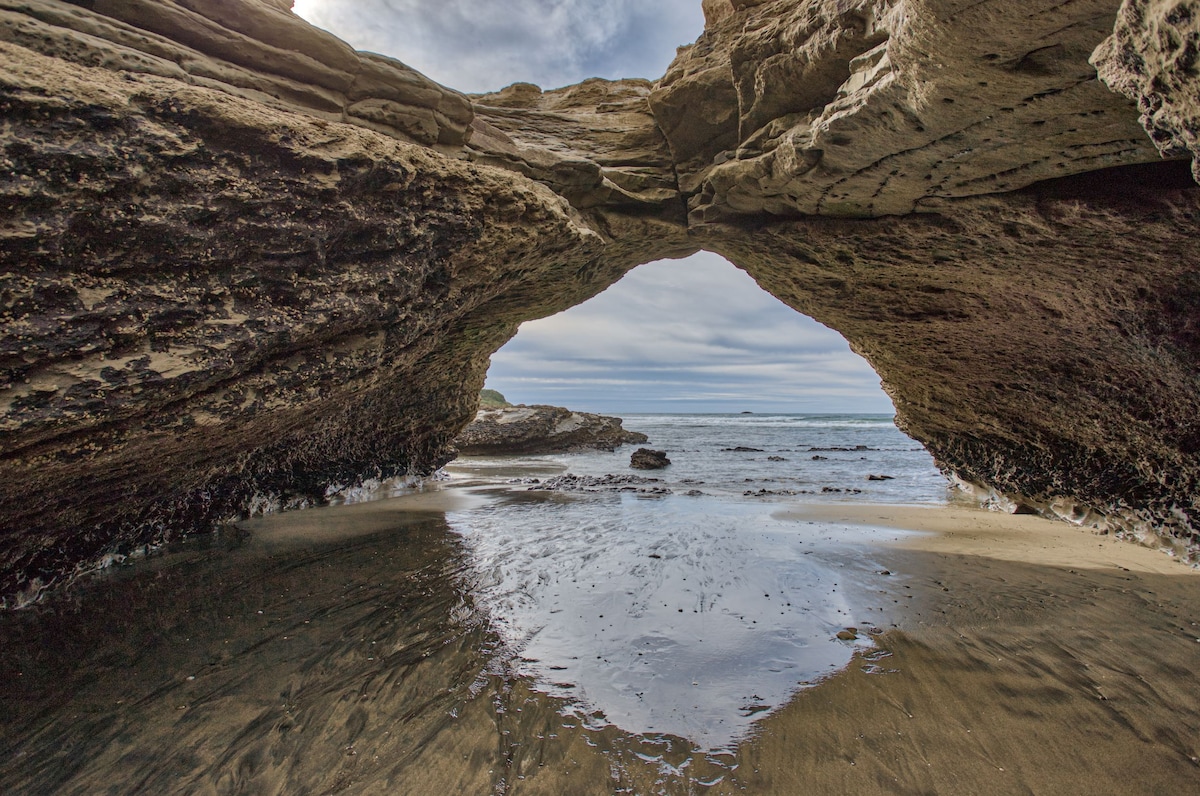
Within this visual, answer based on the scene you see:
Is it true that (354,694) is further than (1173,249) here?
No

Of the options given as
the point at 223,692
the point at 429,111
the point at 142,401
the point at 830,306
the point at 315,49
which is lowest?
the point at 223,692

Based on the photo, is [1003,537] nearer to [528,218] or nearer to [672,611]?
[672,611]

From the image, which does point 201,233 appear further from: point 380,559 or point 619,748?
point 619,748

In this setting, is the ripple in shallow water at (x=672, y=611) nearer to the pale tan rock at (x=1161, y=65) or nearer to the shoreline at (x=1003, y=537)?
the shoreline at (x=1003, y=537)

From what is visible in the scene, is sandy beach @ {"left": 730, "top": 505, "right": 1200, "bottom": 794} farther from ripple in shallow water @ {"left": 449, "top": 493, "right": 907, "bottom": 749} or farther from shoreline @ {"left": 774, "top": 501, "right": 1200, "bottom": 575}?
shoreline @ {"left": 774, "top": 501, "right": 1200, "bottom": 575}

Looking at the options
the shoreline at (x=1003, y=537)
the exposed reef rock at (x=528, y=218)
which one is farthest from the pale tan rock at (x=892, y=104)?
the shoreline at (x=1003, y=537)

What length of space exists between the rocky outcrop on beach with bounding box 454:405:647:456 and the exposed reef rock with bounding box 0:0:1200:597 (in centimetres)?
1442

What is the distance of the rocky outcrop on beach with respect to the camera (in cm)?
2302

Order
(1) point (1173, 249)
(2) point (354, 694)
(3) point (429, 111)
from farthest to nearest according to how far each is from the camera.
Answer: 1. (3) point (429, 111)
2. (1) point (1173, 249)
3. (2) point (354, 694)

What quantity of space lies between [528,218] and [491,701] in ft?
16.8

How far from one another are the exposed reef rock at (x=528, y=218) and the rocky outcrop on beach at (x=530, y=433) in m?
14.4

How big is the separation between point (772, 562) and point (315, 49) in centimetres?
811

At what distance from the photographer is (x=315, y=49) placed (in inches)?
203

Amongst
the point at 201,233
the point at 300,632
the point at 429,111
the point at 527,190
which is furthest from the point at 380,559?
the point at 429,111
